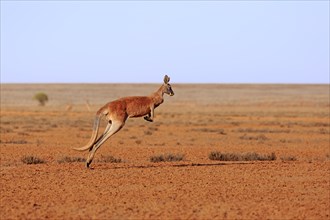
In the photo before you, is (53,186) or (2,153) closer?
(53,186)

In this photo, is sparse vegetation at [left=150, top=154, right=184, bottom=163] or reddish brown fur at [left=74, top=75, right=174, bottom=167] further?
sparse vegetation at [left=150, top=154, right=184, bottom=163]

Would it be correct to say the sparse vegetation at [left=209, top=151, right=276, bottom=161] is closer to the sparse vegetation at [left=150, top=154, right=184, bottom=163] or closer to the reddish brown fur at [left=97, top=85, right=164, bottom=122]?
the sparse vegetation at [left=150, top=154, right=184, bottom=163]

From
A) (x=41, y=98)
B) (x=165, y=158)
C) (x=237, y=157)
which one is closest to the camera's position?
(x=165, y=158)

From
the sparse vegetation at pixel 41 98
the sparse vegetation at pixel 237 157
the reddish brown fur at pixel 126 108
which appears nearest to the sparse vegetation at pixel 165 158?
the sparse vegetation at pixel 237 157

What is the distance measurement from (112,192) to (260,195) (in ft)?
8.95

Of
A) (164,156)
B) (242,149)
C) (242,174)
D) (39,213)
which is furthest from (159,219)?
(242,149)

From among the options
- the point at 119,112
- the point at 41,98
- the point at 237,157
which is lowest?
the point at 41,98

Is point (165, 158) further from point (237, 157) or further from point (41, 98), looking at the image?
point (41, 98)

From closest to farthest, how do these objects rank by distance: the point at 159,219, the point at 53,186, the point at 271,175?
the point at 159,219 → the point at 53,186 → the point at 271,175

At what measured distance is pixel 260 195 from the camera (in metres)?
12.1

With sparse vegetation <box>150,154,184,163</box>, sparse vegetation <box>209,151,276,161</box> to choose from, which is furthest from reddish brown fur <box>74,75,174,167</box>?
sparse vegetation <box>209,151,276,161</box>

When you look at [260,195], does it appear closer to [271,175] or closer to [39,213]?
[271,175]

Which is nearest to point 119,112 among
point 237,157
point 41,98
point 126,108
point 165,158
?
point 126,108

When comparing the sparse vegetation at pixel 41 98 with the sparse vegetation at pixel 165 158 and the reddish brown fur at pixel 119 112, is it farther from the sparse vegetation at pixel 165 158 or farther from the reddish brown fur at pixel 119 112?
the reddish brown fur at pixel 119 112
